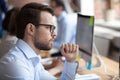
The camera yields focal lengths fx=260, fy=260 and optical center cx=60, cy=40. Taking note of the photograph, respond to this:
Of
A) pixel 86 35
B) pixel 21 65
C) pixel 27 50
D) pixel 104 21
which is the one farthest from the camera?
pixel 104 21

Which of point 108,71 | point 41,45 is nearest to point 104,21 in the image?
point 108,71

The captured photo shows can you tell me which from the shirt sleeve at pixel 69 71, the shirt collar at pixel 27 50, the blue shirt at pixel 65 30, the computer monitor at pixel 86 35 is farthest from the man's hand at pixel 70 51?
the blue shirt at pixel 65 30

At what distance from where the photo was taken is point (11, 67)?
4.64 ft

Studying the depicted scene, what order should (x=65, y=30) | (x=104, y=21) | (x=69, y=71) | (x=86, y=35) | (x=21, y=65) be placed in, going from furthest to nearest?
(x=104, y=21) < (x=65, y=30) < (x=86, y=35) < (x=69, y=71) < (x=21, y=65)

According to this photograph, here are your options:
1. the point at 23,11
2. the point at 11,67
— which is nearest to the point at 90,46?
the point at 23,11

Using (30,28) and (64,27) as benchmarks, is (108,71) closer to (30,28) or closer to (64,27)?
(30,28)

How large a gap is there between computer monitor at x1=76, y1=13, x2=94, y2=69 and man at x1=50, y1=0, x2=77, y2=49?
1.24m

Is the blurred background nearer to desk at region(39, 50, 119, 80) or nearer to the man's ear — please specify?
desk at region(39, 50, 119, 80)

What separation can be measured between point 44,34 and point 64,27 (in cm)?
200

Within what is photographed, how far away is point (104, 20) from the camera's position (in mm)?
4559

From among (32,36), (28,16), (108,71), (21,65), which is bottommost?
(108,71)

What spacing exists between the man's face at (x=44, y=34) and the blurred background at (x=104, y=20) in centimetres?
202

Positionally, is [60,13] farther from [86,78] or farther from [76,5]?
[86,78]

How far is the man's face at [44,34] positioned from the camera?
5.12ft
